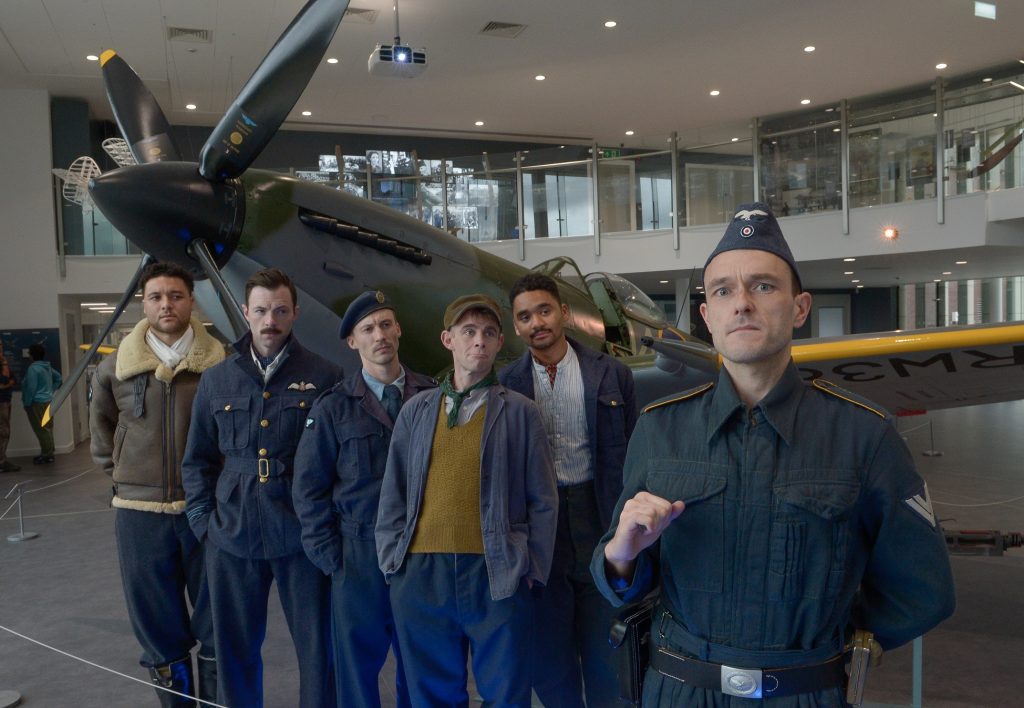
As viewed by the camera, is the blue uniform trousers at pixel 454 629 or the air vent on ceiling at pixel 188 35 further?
the air vent on ceiling at pixel 188 35

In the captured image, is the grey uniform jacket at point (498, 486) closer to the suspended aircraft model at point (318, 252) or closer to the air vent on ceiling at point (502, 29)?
the suspended aircraft model at point (318, 252)

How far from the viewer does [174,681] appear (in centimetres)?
282

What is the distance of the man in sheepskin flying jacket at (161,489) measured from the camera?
2762 millimetres

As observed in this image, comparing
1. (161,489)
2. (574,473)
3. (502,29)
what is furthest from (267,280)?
(502,29)

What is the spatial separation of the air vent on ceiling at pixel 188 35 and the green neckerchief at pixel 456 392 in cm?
975

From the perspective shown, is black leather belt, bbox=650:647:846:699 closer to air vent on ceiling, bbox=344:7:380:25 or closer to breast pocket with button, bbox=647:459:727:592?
breast pocket with button, bbox=647:459:727:592

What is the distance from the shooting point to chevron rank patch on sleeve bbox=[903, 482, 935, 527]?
1196 millimetres

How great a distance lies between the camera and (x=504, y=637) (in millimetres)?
2115

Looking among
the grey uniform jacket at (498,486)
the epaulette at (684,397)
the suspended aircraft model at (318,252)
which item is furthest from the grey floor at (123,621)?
the epaulette at (684,397)

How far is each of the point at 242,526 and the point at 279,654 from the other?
158cm

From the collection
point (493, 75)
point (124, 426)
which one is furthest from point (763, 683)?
point (493, 75)

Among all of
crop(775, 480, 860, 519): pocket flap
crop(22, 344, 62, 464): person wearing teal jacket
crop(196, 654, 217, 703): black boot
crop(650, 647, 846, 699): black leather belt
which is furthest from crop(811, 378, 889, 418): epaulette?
crop(22, 344, 62, 464): person wearing teal jacket

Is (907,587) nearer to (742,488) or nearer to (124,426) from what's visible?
(742,488)

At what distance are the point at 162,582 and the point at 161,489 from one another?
0.34 m
